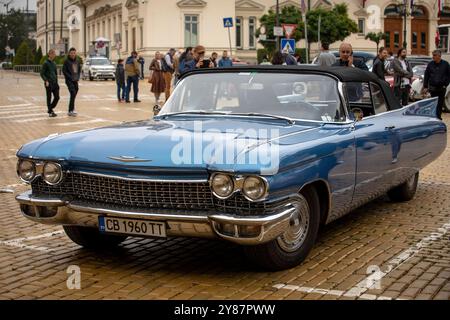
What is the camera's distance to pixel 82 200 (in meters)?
5.75

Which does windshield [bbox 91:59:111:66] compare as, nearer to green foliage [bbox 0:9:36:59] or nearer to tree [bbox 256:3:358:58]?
tree [bbox 256:3:358:58]

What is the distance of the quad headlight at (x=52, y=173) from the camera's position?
577 centimetres

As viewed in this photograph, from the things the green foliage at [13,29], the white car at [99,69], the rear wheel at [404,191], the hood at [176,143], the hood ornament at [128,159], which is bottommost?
the rear wheel at [404,191]

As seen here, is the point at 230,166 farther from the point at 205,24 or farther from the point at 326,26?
the point at 205,24

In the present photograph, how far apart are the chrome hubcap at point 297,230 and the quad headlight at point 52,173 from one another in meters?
1.71

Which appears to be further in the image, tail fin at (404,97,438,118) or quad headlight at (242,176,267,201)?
tail fin at (404,97,438,118)

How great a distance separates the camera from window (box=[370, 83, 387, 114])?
7758 millimetres

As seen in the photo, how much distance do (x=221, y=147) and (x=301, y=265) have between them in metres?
1.21

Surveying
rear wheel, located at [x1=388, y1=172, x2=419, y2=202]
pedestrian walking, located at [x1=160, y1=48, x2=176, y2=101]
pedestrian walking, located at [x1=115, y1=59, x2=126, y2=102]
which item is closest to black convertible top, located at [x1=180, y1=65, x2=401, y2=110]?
rear wheel, located at [x1=388, y1=172, x2=419, y2=202]

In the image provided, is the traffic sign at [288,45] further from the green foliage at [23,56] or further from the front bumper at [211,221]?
the green foliage at [23,56]

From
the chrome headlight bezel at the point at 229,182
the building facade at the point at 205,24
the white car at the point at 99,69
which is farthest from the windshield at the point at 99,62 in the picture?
the chrome headlight bezel at the point at 229,182

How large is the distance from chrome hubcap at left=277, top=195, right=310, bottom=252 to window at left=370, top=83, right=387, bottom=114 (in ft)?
7.31

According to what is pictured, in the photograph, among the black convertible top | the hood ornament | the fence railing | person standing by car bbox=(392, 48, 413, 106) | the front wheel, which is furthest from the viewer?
the fence railing

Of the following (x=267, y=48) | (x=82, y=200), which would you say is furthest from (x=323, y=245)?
(x=267, y=48)
